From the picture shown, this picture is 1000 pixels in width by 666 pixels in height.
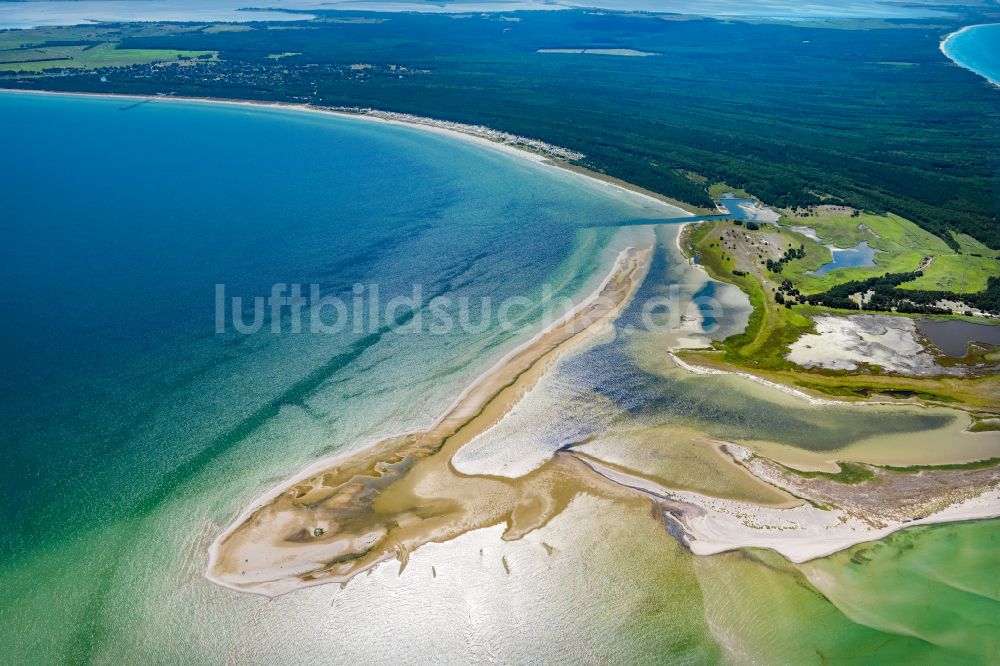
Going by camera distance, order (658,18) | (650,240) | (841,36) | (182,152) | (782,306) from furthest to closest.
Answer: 1. (658,18)
2. (841,36)
3. (182,152)
4. (650,240)
5. (782,306)

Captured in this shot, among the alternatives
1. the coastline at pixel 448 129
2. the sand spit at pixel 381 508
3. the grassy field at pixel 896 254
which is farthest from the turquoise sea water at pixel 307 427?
the grassy field at pixel 896 254

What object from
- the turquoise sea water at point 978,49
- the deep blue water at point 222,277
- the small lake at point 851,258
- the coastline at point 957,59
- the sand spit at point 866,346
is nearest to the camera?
the deep blue water at point 222,277

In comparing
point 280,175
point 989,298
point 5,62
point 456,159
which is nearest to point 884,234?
point 989,298

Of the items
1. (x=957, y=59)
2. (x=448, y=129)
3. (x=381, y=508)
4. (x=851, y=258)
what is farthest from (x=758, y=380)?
(x=957, y=59)

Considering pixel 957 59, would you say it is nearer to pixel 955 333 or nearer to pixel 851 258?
pixel 851 258

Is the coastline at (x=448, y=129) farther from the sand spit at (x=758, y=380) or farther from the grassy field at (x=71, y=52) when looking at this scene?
the sand spit at (x=758, y=380)

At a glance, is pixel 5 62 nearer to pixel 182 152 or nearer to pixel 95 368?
pixel 182 152
